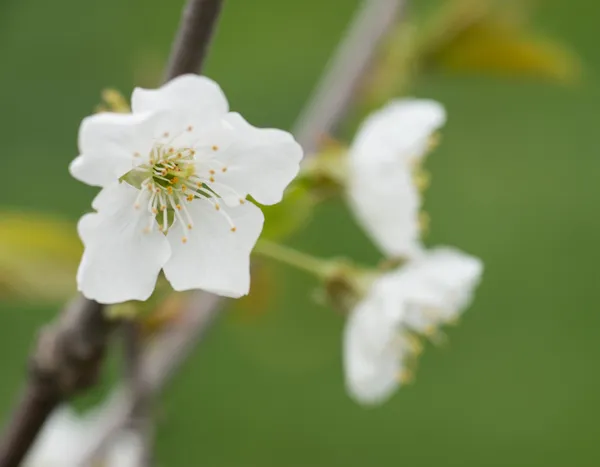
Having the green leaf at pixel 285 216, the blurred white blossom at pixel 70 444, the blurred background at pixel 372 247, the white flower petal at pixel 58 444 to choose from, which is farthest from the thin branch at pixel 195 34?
the blurred background at pixel 372 247

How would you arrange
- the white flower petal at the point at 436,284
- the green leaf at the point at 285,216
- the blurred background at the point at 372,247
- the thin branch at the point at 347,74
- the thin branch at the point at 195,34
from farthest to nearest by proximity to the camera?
1. the blurred background at the point at 372,247
2. the thin branch at the point at 347,74
3. the white flower petal at the point at 436,284
4. the green leaf at the point at 285,216
5. the thin branch at the point at 195,34

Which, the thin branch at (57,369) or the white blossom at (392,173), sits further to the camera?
the white blossom at (392,173)

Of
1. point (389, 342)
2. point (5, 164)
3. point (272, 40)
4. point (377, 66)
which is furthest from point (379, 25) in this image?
point (272, 40)

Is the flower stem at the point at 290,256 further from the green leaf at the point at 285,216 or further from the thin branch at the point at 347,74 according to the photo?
the thin branch at the point at 347,74

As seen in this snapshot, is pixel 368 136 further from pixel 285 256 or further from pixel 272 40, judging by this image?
pixel 272 40

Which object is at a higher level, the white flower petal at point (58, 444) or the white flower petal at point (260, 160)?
the white flower petal at point (260, 160)

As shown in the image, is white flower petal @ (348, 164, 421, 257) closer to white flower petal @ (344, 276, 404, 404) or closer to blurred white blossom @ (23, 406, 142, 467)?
white flower petal @ (344, 276, 404, 404)
